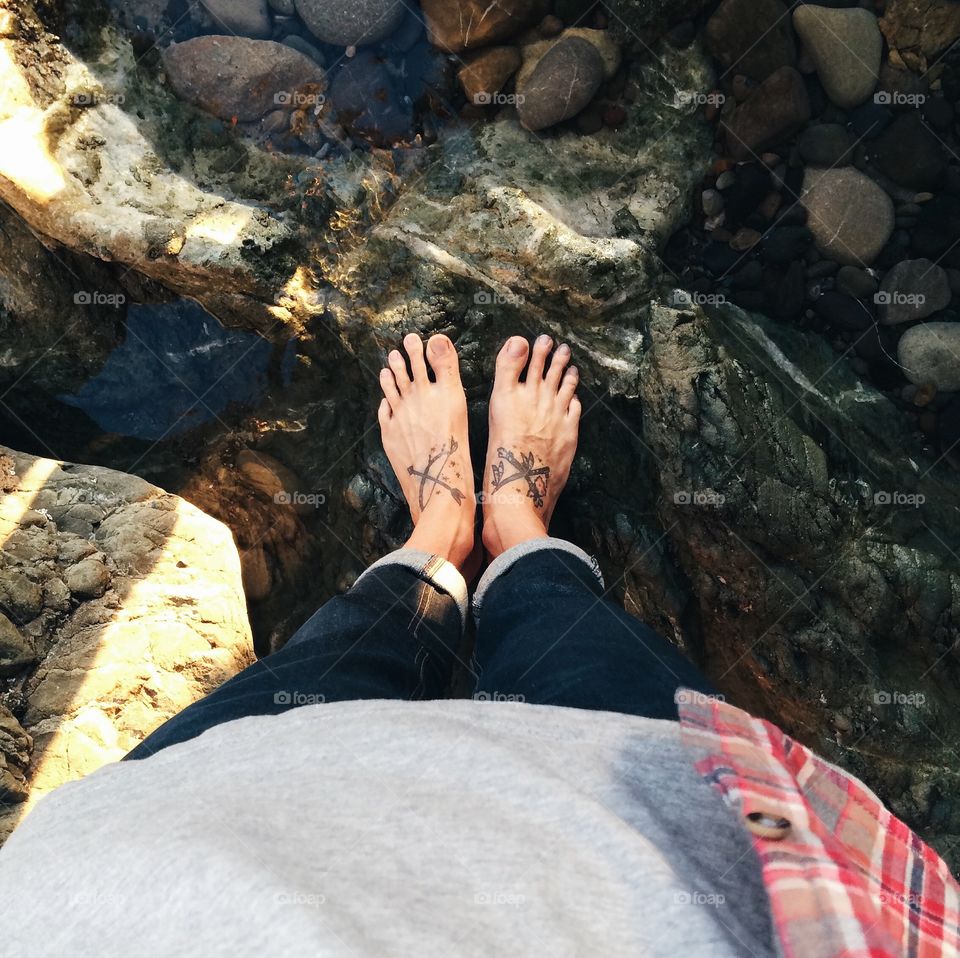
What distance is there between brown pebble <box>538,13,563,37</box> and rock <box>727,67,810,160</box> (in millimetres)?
580

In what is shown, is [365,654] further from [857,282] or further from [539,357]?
[857,282]

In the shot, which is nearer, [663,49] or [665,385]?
[665,385]

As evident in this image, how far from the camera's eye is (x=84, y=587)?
85.7 inches

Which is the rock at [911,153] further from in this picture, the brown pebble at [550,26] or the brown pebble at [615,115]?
the brown pebble at [550,26]

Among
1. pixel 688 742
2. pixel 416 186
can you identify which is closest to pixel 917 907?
pixel 688 742

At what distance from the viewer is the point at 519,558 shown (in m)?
2.03

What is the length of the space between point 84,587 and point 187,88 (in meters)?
1.50

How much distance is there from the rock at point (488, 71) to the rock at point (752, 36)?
57cm

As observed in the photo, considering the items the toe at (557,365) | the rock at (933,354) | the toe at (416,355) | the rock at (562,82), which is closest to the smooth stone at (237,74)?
the rock at (562,82)

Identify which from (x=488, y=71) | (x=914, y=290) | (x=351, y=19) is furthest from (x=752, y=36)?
(x=351, y=19)

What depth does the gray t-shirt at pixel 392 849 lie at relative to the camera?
0.85 meters

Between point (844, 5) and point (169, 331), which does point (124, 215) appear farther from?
point (844, 5)

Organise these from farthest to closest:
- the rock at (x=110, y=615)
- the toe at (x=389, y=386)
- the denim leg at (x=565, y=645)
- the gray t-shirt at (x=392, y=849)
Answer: the toe at (x=389, y=386)
the rock at (x=110, y=615)
the denim leg at (x=565, y=645)
the gray t-shirt at (x=392, y=849)

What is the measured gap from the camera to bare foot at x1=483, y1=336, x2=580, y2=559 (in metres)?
2.34
